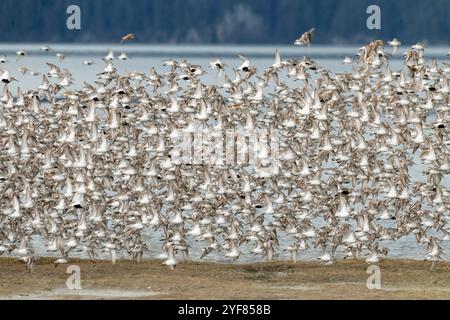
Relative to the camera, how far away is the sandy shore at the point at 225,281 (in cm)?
2908

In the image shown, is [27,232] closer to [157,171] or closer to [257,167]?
[157,171]

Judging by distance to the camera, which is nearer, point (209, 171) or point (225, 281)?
point (225, 281)

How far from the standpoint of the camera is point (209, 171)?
35.0m

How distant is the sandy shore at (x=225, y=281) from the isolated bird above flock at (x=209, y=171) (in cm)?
52

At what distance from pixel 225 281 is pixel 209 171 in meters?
4.31

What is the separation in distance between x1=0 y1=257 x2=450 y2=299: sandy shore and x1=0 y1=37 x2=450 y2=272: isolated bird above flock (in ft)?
1.72

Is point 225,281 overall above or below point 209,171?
below

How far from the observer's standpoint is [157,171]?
1368 inches

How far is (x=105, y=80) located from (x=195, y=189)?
16.3 ft

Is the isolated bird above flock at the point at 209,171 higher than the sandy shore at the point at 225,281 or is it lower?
higher

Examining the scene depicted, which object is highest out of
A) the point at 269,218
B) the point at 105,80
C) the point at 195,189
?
the point at 105,80

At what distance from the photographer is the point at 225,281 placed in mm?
31703
